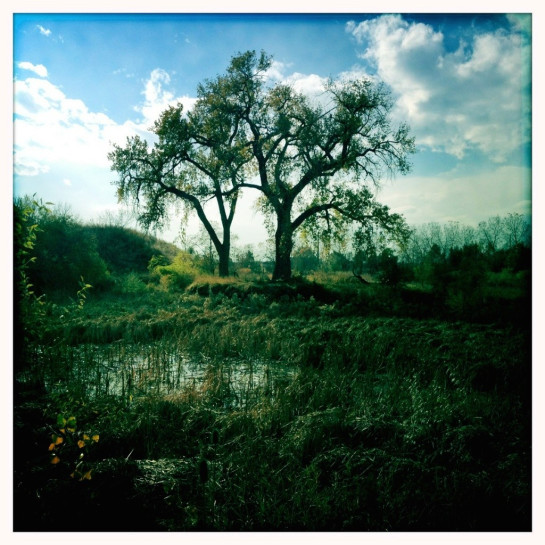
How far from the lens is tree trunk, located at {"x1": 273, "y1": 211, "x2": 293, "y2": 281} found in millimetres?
4281

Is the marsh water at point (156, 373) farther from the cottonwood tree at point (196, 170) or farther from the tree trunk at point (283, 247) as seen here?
the cottonwood tree at point (196, 170)

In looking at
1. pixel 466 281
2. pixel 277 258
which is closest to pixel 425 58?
pixel 466 281

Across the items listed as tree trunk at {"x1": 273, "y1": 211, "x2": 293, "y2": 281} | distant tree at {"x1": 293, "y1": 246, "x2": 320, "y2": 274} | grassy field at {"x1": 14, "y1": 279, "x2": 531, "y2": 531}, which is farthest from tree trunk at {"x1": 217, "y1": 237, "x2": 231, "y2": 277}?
distant tree at {"x1": 293, "y1": 246, "x2": 320, "y2": 274}

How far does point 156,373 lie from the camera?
12.1 feet

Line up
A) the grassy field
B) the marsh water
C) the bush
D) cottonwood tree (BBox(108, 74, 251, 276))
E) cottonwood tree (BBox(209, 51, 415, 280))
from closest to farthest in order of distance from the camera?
the grassy field → the marsh water → cottonwood tree (BBox(209, 51, 415, 280)) → cottonwood tree (BBox(108, 74, 251, 276)) → the bush

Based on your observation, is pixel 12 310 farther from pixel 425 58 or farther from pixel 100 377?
pixel 425 58

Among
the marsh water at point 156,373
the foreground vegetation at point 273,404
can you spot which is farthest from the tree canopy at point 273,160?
the marsh water at point 156,373

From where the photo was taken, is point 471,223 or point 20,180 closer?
point 20,180

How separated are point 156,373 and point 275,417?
1398 mm

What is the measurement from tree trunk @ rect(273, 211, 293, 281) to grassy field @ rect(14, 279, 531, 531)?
199 millimetres

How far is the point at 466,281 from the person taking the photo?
145 inches

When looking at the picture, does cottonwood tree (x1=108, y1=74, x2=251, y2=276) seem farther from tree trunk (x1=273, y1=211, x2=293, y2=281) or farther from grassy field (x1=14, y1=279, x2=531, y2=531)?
grassy field (x1=14, y1=279, x2=531, y2=531)

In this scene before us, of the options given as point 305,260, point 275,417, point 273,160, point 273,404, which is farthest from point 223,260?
point 275,417

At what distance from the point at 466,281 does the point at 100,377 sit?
3.64m
